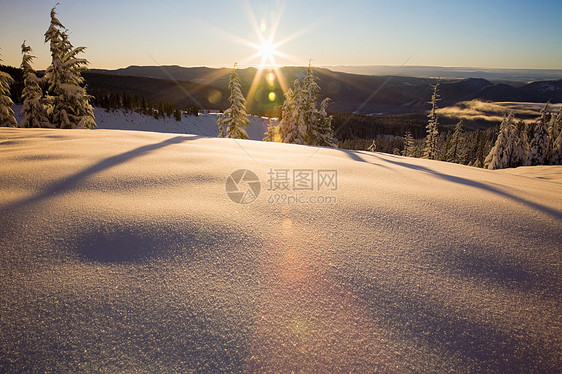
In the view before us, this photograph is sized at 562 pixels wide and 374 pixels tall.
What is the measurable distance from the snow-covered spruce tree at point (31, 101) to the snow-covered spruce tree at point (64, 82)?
2.51 m

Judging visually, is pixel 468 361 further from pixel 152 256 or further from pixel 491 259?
pixel 152 256

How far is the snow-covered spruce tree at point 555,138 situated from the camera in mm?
26516

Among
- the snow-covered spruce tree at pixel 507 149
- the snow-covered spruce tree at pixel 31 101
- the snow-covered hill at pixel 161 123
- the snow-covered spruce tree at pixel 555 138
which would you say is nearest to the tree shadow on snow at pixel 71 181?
the snow-covered spruce tree at pixel 31 101

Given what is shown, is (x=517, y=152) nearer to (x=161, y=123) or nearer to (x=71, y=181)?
(x=71, y=181)

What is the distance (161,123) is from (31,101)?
3028 centimetres

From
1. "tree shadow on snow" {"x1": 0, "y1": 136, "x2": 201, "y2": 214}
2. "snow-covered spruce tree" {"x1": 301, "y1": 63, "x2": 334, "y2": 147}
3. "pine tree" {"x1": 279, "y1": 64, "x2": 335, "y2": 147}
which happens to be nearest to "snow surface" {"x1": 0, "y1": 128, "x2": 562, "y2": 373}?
"tree shadow on snow" {"x1": 0, "y1": 136, "x2": 201, "y2": 214}

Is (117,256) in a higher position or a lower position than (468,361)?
higher

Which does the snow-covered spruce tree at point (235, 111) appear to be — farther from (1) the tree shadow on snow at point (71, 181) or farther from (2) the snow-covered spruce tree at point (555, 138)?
(2) the snow-covered spruce tree at point (555, 138)

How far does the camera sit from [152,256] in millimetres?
1596

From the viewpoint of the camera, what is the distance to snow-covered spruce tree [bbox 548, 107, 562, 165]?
87.0 feet

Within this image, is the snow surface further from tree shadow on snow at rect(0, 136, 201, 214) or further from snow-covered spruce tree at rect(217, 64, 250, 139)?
snow-covered spruce tree at rect(217, 64, 250, 139)

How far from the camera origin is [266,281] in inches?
57.2

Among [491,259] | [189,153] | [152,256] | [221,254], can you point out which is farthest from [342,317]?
[189,153]

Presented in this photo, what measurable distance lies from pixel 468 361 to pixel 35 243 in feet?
8.33
